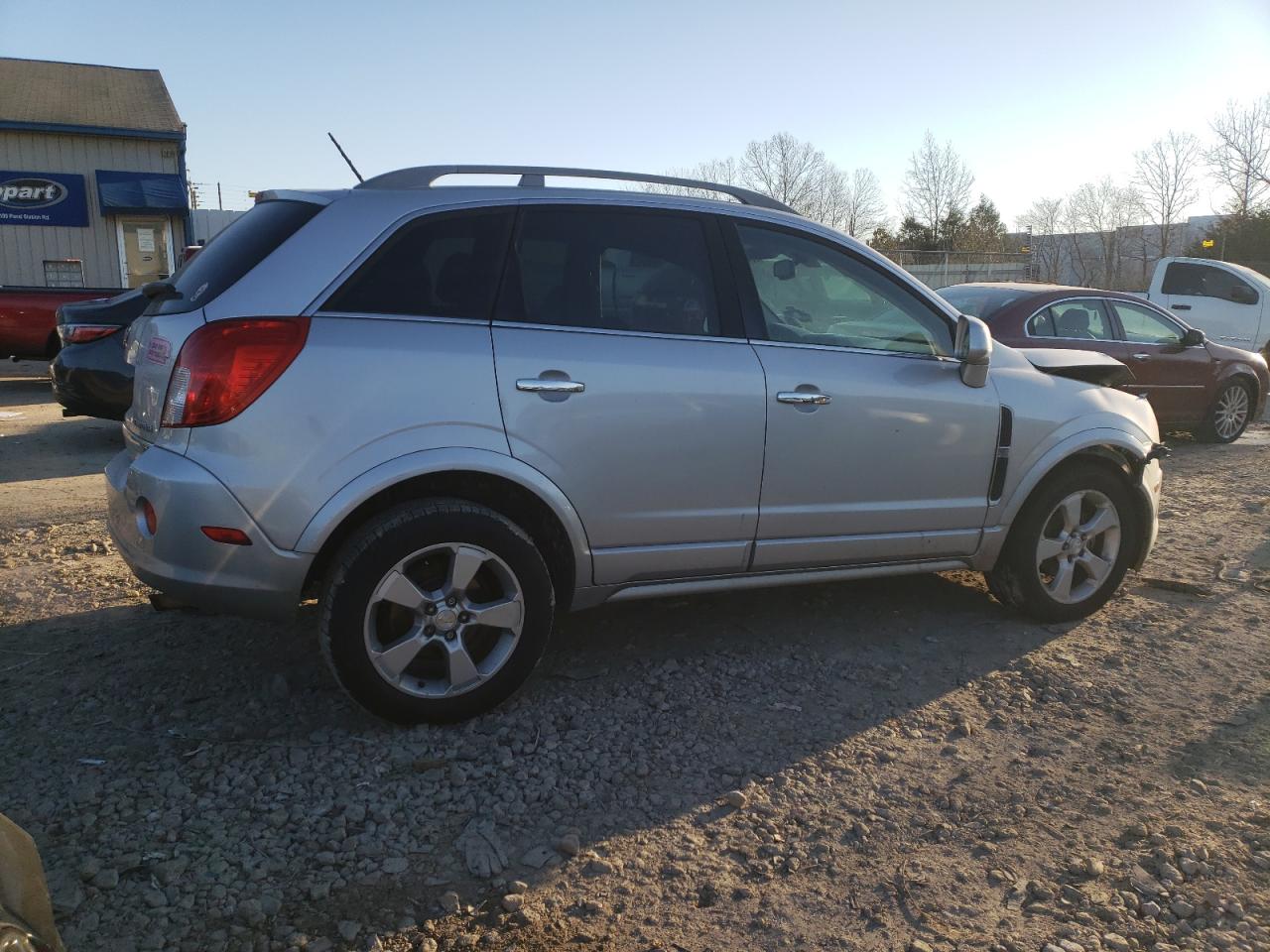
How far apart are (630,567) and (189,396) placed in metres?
1.63

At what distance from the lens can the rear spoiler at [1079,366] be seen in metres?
4.65

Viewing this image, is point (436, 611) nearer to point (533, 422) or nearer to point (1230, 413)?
point (533, 422)

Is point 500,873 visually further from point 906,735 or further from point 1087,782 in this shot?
point 1087,782

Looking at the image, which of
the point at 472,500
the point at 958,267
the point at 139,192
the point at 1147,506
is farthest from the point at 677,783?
the point at 958,267

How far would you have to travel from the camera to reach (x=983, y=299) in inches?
340

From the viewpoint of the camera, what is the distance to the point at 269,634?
424 centimetres

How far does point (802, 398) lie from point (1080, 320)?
6039 mm

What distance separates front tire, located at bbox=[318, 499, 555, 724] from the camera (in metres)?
3.23

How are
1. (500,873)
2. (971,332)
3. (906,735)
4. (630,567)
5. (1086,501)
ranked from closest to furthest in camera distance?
(500,873), (906,735), (630,567), (971,332), (1086,501)

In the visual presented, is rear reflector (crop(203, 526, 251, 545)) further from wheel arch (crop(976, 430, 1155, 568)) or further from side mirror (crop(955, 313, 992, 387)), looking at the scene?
wheel arch (crop(976, 430, 1155, 568))

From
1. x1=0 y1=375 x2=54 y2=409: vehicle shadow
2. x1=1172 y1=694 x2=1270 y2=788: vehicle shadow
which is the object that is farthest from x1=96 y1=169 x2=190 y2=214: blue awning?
x1=1172 y1=694 x2=1270 y2=788: vehicle shadow

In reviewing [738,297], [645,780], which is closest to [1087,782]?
[645,780]

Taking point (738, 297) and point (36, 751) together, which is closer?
point (36, 751)

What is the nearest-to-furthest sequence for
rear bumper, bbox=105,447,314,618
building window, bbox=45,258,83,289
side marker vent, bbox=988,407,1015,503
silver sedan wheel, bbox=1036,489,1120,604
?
rear bumper, bbox=105,447,314,618 < side marker vent, bbox=988,407,1015,503 < silver sedan wheel, bbox=1036,489,1120,604 < building window, bbox=45,258,83,289
